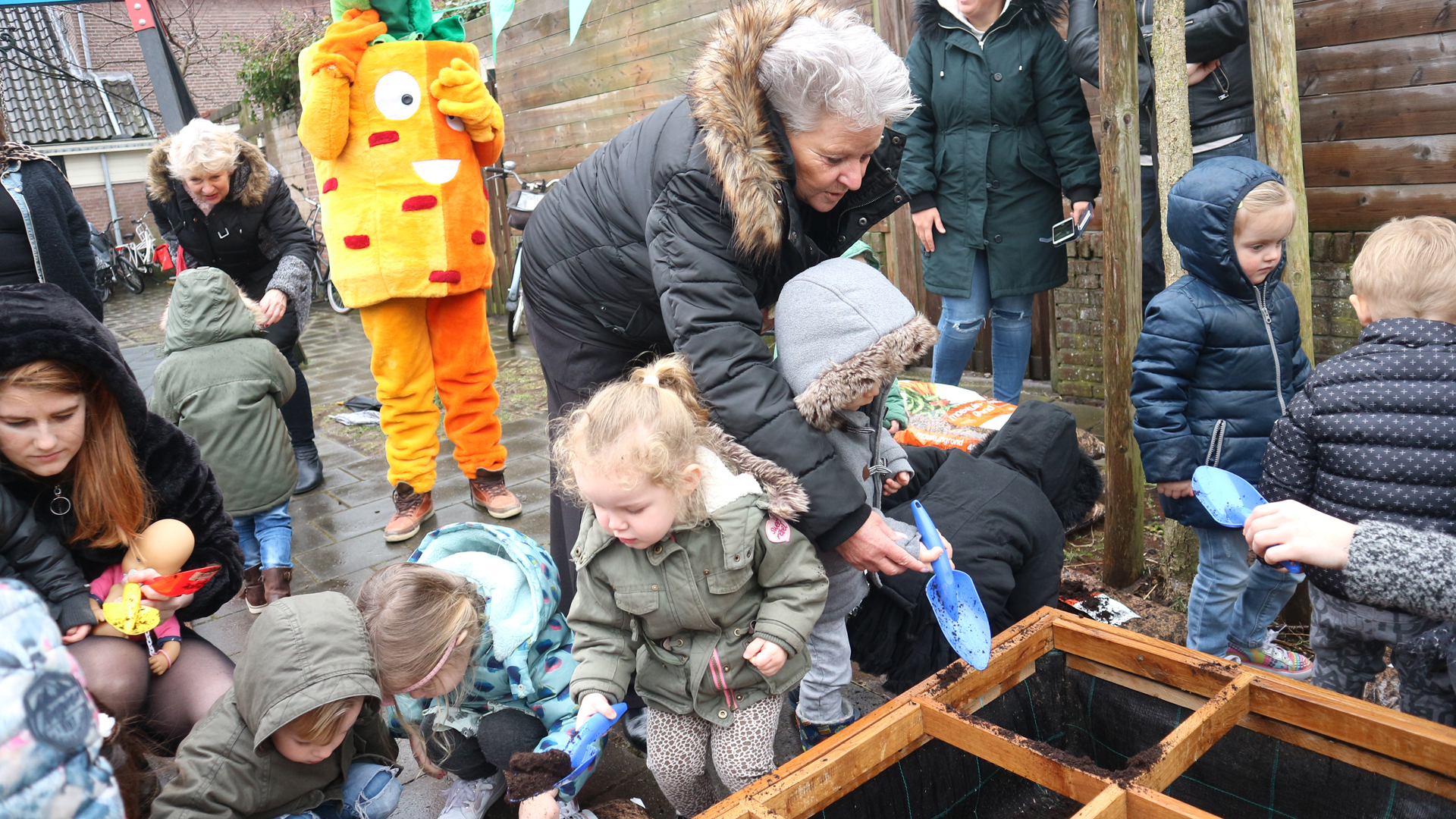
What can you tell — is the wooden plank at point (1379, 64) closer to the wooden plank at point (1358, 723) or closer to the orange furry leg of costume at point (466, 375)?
the wooden plank at point (1358, 723)

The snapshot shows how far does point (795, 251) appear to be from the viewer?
212cm

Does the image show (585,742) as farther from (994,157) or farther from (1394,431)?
(994,157)

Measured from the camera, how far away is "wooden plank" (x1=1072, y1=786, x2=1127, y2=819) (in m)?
1.46

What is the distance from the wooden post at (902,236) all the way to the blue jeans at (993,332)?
0.61 m

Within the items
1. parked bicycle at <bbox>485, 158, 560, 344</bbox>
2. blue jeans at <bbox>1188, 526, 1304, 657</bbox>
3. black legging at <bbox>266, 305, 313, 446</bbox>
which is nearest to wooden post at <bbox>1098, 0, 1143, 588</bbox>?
blue jeans at <bbox>1188, 526, 1304, 657</bbox>

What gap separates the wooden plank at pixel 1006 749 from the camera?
159 cm

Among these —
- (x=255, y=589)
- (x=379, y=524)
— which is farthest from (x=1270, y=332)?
(x=379, y=524)

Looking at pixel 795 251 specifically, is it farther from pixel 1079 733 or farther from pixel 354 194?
pixel 354 194

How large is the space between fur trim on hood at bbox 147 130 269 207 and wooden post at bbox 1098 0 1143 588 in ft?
11.5

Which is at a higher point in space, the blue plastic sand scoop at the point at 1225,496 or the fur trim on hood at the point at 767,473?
the fur trim on hood at the point at 767,473

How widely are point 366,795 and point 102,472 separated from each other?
919 mm

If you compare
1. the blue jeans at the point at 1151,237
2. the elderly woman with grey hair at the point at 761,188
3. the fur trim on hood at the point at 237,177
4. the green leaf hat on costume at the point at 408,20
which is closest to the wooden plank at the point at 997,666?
the elderly woman with grey hair at the point at 761,188

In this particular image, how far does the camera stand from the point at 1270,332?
2.51 meters

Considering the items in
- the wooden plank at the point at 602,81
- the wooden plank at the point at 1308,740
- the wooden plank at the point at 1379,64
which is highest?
the wooden plank at the point at 602,81
